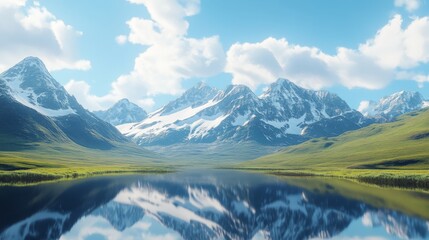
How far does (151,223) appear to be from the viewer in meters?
60.9

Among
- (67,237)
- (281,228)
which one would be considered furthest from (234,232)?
(67,237)

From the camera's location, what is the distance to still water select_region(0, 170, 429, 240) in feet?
168

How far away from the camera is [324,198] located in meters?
86.6

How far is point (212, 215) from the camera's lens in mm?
69312

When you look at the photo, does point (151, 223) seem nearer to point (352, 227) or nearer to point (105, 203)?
point (105, 203)

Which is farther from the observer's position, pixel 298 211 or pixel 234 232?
pixel 298 211

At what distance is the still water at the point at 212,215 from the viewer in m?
51.1

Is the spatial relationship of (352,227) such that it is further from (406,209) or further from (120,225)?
(120,225)

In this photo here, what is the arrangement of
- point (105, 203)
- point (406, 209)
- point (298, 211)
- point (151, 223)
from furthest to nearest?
point (105, 203) → point (298, 211) → point (406, 209) → point (151, 223)

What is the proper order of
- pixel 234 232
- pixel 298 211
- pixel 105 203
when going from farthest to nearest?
1. pixel 105 203
2. pixel 298 211
3. pixel 234 232

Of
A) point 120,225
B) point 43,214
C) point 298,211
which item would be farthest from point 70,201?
point 298,211

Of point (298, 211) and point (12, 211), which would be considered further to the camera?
point (298, 211)

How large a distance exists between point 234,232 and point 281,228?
289 inches

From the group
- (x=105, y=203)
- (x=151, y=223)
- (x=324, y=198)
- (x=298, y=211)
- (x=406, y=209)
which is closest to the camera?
(x=151, y=223)
